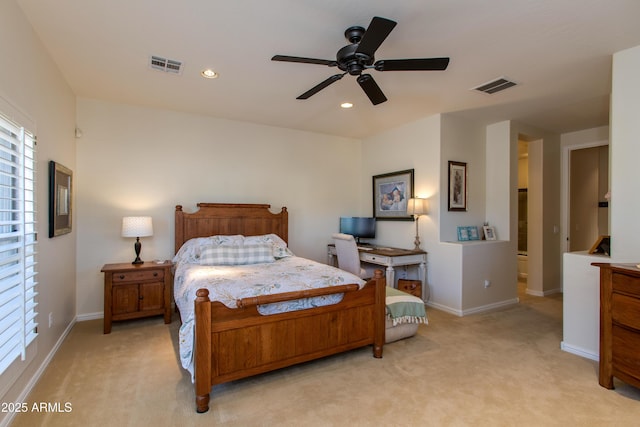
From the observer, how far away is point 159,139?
161 inches

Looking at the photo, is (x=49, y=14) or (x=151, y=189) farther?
(x=151, y=189)

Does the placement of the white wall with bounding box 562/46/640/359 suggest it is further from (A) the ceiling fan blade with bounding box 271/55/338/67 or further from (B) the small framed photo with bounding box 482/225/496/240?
(A) the ceiling fan blade with bounding box 271/55/338/67

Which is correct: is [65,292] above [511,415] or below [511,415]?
above

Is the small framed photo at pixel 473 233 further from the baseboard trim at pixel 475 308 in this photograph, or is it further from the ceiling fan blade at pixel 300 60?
the ceiling fan blade at pixel 300 60

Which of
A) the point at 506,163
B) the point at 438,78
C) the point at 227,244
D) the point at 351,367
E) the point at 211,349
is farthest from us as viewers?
the point at 506,163

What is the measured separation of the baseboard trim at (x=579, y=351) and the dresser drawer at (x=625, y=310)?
2.59ft

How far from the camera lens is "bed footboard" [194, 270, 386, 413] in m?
2.11

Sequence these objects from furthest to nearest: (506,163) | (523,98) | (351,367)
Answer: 1. (506,163)
2. (523,98)
3. (351,367)

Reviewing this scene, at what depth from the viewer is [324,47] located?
2.55 meters

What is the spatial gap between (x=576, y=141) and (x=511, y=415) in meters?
4.84

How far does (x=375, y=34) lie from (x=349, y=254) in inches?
107

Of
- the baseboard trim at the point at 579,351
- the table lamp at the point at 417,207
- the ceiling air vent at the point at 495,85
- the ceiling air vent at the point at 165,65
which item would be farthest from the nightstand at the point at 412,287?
the ceiling air vent at the point at 165,65

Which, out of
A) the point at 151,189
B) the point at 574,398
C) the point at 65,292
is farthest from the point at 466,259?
the point at 65,292

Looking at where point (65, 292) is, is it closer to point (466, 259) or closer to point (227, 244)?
point (227, 244)
